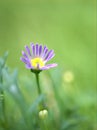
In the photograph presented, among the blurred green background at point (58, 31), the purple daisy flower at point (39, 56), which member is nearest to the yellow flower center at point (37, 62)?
the purple daisy flower at point (39, 56)

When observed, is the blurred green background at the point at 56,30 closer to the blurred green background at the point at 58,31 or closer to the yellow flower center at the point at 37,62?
the blurred green background at the point at 58,31

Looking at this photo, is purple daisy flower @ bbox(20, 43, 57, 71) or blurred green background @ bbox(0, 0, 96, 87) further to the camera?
blurred green background @ bbox(0, 0, 96, 87)

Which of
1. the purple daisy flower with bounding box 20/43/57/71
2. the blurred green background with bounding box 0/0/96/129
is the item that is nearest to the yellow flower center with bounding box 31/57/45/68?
the purple daisy flower with bounding box 20/43/57/71

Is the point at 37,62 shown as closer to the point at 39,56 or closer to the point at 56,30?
the point at 39,56

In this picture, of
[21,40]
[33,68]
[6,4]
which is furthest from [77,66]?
[33,68]

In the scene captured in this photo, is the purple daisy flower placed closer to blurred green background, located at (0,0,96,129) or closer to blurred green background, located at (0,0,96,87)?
blurred green background, located at (0,0,96,129)

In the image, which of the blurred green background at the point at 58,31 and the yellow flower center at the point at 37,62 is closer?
the yellow flower center at the point at 37,62

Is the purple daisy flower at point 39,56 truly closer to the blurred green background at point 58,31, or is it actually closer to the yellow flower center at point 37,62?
the yellow flower center at point 37,62

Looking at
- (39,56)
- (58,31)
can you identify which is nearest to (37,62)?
(39,56)
